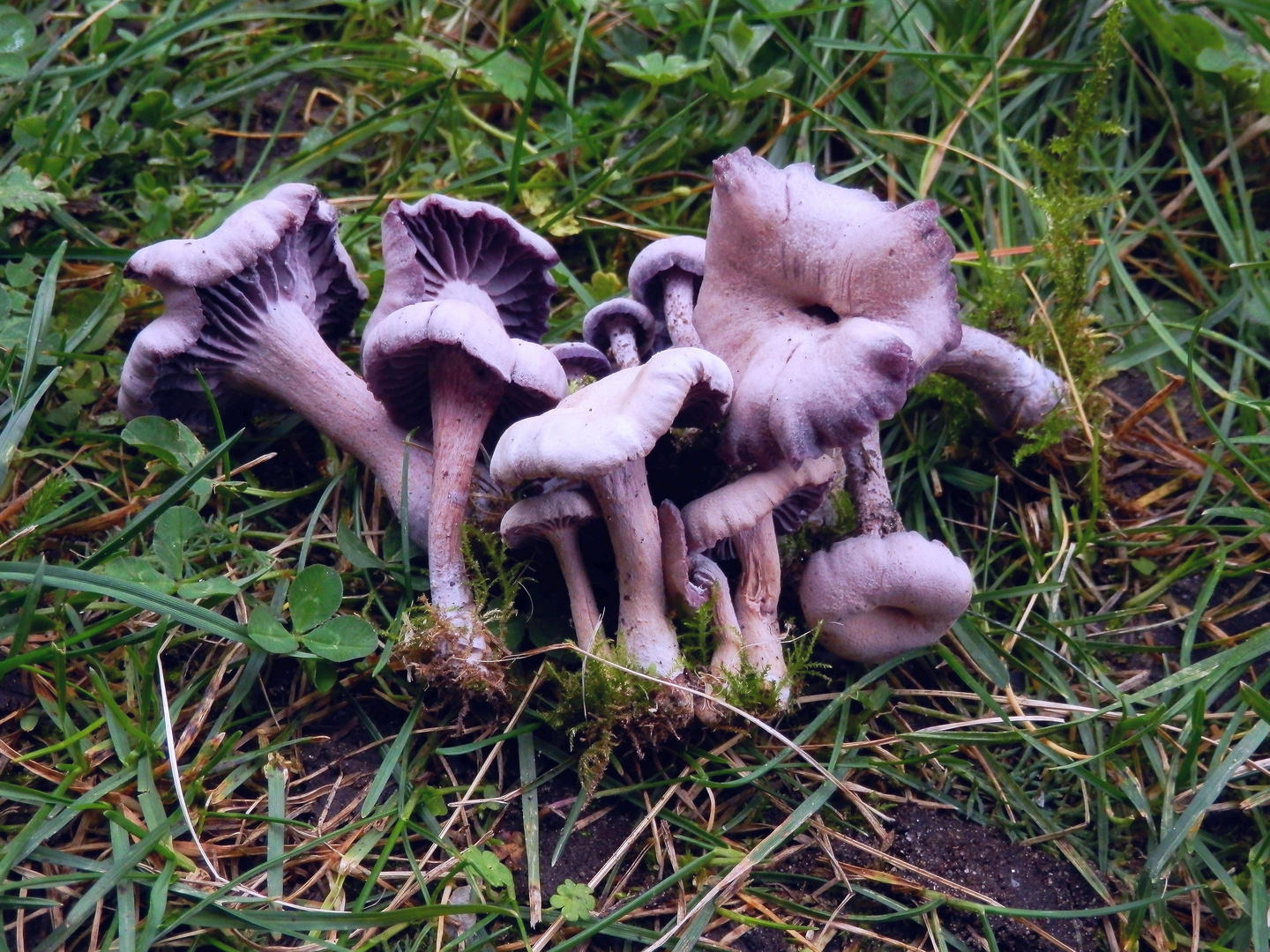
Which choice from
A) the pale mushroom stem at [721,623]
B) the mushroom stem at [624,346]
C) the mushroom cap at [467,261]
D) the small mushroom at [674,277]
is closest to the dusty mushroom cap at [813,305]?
the small mushroom at [674,277]

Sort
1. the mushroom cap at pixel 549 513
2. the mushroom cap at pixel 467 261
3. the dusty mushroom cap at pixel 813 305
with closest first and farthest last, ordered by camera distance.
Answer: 1. the dusty mushroom cap at pixel 813 305
2. the mushroom cap at pixel 549 513
3. the mushroom cap at pixel 467 261

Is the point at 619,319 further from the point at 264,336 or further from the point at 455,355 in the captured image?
the point at 264,336

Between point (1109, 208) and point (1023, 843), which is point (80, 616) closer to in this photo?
point (1023, 843)

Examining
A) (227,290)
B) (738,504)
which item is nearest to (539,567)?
(738,504)

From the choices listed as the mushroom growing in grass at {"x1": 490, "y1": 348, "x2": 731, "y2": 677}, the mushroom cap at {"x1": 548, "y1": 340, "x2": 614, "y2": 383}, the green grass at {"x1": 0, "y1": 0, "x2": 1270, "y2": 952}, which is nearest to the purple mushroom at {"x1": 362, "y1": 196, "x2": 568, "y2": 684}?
the mushroom cap at {"x1": 548, "y1": 340, "x2": 614, "y2": 383}

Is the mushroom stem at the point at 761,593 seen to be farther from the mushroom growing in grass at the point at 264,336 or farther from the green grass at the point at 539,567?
the mushroom growing in grass at the point at 264,336

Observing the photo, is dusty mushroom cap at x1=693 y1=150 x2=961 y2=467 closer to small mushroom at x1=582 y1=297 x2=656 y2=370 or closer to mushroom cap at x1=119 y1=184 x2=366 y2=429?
small mushroom at x1=582 y1=297 x2=656 y2=370

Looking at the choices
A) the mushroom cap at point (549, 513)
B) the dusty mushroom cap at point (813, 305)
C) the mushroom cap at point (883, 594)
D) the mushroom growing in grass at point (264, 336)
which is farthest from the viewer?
the mushroom growing in grass at point (264, 336)

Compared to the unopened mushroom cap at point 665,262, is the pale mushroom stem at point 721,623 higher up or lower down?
lower down
